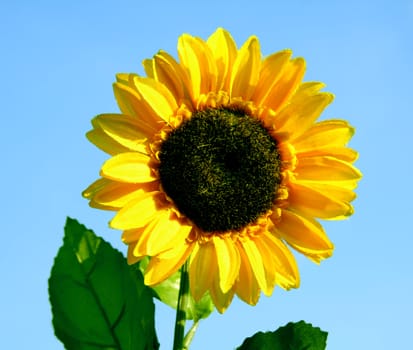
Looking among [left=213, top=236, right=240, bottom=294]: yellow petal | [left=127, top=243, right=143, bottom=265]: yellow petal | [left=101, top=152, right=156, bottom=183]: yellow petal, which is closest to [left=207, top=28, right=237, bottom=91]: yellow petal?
[left=101, top=152, right=156, bottom=183]: yellow petal

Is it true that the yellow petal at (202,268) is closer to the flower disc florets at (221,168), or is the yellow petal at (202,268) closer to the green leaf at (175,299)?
the flower disc florets at (221,168)

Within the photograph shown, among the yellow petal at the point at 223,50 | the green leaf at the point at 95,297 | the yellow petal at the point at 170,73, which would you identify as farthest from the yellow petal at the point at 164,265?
the yellow petal at the point at 223,50

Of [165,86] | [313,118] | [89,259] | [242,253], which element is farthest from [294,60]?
[89,259]

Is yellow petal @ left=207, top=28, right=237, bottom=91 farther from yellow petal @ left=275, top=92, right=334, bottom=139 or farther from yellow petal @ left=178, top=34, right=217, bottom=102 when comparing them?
yellow petal @ left=275, top=92, right=334, bottom=139

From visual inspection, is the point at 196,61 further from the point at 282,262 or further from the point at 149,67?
the point at 282,262

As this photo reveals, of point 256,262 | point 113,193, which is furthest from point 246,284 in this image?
point 113,193

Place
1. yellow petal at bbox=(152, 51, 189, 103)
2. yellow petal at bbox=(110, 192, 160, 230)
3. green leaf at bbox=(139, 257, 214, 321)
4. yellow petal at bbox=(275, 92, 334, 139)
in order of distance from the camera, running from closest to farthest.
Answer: yellow petal at bbox=(110, 192, 160, 230), yellow petal at bbox=(152, 51, 189, 103), yellow petal at bbox=(275, 92, 334, 139), green leaf at bbox=(139, 257, 214, 321)
